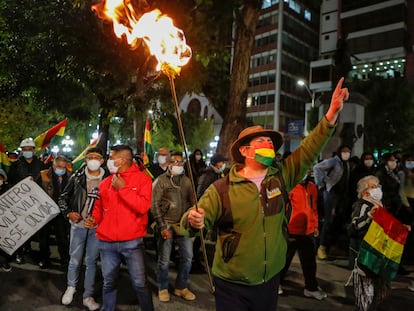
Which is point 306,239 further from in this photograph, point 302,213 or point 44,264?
point 44,264

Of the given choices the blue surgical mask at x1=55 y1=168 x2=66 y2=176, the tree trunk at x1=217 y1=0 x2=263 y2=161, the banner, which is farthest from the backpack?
the tree trunk at x1=217 y1=0 x2=263 y2=161

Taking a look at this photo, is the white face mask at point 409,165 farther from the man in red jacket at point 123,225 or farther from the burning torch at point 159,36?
the burning torch at point 159,36

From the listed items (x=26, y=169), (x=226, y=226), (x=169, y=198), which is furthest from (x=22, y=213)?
(x=226, y=226)

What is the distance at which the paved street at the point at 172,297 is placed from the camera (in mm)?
5262

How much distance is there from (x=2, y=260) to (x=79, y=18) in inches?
350

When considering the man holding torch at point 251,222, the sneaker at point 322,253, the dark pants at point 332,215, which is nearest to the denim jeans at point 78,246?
the man holding torch at point 251,222

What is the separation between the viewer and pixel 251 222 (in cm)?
309

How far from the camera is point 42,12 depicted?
13.4 m

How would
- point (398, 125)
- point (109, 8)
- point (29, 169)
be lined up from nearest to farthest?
point (109, 8) → point (29, 169) → point (398, 125)

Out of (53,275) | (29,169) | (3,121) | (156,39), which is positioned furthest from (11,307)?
(3,121)

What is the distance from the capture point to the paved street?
5.26 metres

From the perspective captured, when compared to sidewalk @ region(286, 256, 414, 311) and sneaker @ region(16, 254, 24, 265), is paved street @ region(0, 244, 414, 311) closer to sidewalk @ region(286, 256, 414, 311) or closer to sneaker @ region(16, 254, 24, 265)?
sidewalk @ region(286, 256, 414, 311)

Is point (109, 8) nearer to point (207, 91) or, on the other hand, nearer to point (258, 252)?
point (258, 252)

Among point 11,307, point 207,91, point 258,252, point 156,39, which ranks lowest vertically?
point 11,307
